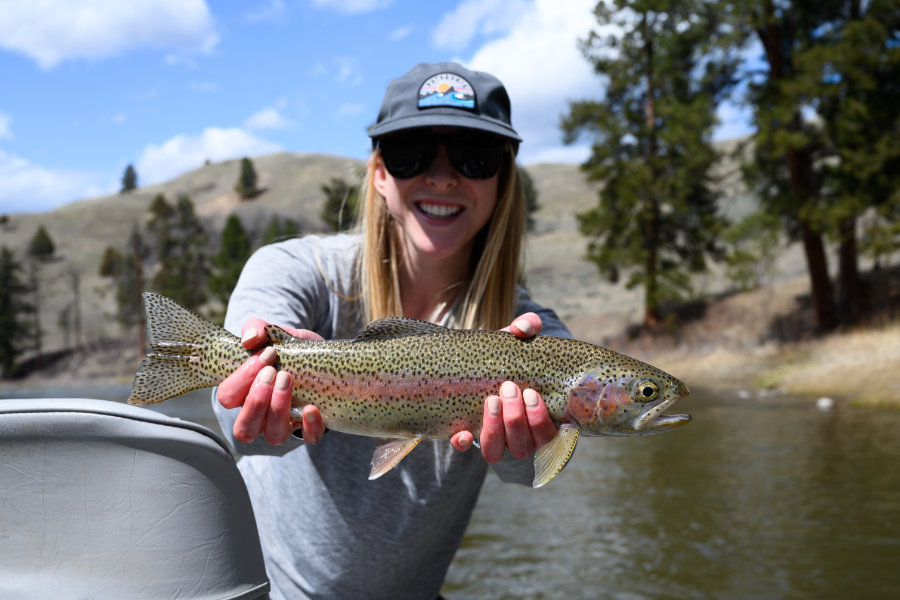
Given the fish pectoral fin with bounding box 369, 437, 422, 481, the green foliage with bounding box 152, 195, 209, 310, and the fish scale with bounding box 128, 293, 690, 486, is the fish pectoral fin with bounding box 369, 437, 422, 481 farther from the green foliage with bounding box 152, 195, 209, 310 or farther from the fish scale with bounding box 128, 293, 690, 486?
the green foliage with bounding box 152, 195, 209, 310

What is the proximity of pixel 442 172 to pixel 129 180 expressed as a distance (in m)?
185

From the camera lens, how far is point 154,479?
233 cm

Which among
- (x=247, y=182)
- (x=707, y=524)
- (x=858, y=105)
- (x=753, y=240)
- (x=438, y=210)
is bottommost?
(x=707, y=524)

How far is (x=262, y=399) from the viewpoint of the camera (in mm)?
2564

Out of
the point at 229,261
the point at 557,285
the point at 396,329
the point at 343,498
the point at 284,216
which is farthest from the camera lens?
the point at 284,216

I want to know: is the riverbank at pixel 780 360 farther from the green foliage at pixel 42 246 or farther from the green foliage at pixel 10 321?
the green foliage at pixel 42 246

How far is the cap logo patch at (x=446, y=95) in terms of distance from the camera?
3.18 meters

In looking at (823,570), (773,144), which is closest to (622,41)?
(773,144)

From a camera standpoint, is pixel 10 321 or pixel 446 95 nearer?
pixel 446 95

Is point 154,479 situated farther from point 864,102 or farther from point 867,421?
point 864,102

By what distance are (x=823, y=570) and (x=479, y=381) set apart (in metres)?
7.45

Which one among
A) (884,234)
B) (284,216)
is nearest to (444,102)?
(884,234)

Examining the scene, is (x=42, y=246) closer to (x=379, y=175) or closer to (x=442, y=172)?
(x=379, y=175)

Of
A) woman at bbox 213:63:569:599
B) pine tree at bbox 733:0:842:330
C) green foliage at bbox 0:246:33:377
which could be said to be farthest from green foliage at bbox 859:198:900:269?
green foliage at bbox 0:246:33:377
